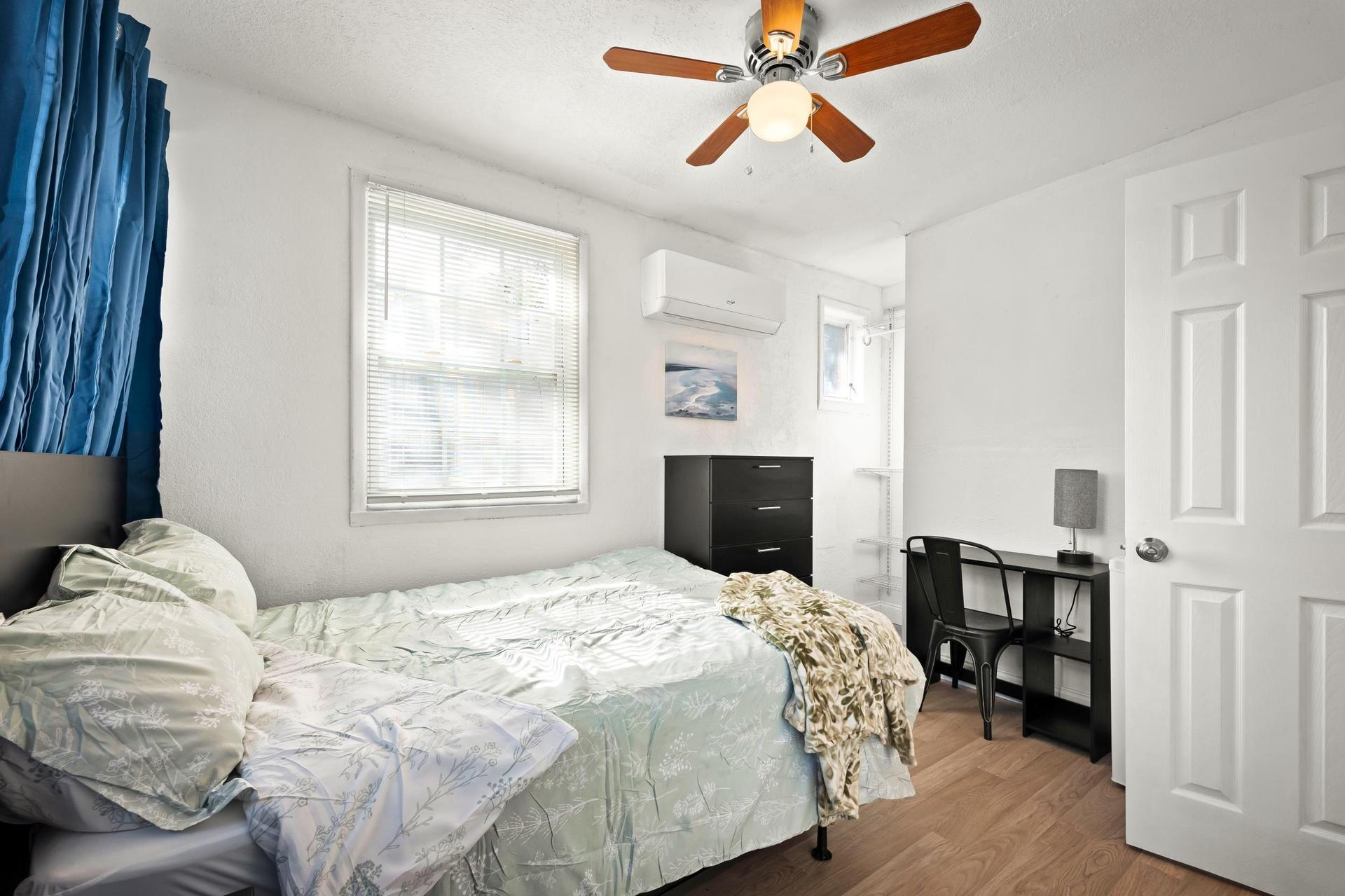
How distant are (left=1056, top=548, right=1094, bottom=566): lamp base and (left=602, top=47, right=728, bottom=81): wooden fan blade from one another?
103 inches

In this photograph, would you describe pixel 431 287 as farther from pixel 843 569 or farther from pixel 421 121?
pixel 843 569

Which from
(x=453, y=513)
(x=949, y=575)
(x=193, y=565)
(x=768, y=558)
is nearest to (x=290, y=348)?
(x=453, y=513)

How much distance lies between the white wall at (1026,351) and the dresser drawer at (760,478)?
0.72m

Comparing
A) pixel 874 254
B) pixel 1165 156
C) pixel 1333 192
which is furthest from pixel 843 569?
pixel 1333 192

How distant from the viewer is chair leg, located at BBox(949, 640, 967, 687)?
11.2 feet

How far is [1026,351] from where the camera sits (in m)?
3.24

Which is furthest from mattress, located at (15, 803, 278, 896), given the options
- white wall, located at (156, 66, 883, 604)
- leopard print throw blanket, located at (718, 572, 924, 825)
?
white wall, located at (156, 66, 883, 604)

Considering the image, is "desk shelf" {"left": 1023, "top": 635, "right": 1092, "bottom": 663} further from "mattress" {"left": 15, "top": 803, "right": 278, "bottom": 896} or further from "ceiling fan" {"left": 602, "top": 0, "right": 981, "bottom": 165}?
"mattress" {"left": 15, "top": 803, "right": 278, "bottom": 896}

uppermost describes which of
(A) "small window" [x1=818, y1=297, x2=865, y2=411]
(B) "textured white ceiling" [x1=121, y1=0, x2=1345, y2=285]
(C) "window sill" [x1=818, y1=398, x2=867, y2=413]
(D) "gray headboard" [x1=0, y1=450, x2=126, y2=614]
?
(B) "textured white ceiling" [x1=121, y1=0, x2=1345, y2=285]

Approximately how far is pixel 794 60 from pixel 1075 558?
2506 mm

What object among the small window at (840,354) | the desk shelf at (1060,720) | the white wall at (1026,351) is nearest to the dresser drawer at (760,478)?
the white wall at (1026,351)

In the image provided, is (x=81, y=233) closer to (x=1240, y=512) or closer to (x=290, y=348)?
(x=290, y=348)

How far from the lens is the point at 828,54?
180 cm

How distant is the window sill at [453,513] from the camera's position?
2.62 meters
